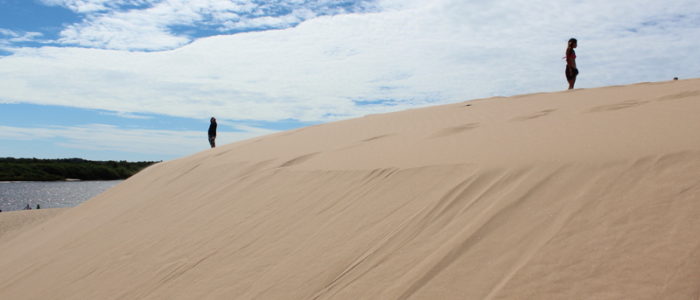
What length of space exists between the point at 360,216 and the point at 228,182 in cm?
300

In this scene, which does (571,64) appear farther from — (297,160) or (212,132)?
(212,132)

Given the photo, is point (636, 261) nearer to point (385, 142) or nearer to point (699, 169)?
point (699, 169)

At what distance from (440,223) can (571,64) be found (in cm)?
693

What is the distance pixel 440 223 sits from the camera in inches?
130

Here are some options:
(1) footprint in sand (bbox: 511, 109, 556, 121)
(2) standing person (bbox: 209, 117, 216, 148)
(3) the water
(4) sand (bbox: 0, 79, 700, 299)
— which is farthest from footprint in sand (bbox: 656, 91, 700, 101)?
(3) the water

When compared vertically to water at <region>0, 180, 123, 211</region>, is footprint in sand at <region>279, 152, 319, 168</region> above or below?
above

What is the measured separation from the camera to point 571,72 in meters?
9.43

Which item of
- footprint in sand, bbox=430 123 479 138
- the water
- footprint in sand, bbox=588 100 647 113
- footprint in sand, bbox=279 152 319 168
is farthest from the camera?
the water

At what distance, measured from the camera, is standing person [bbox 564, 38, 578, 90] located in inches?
A: 351

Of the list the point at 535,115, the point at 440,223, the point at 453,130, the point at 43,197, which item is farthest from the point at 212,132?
the point at 43,197

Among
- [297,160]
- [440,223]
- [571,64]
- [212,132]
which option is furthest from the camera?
[212,132]

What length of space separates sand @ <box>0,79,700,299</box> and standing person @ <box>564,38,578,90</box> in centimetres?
232

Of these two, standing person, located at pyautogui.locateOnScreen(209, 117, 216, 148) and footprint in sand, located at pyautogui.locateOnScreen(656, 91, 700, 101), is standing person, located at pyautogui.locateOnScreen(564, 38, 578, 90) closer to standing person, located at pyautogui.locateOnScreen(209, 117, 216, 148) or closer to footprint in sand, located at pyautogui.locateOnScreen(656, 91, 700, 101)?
footprint in sand, located at pyautogui.locateOnScreen(656, 91, 700, 101)

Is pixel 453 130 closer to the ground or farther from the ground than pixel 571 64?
closer to the ground
